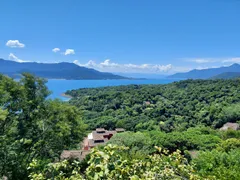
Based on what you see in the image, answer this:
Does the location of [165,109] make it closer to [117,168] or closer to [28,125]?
[28,125]

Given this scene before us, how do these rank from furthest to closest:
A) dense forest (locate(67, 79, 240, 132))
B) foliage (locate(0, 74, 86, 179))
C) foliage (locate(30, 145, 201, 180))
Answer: dense forest (locate(67, 79, 240, 132)) < foliage (locate(0, 74, 86, 179)) < foliage (locate(30, 145, 201, 180))

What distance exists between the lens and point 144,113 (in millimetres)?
40250

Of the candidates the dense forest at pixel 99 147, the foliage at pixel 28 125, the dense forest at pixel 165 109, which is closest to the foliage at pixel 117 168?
the dense forest at pixel 99 147

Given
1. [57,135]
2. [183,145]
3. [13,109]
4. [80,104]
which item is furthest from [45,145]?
[80,104]

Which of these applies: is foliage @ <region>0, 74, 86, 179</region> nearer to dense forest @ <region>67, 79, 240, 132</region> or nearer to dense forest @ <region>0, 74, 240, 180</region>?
dense forest @ <region>0, 74, 240, 180</region>

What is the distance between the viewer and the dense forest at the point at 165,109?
3362 cm

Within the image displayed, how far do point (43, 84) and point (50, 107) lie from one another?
126 cm

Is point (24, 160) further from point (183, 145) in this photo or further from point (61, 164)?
point (183, 145)

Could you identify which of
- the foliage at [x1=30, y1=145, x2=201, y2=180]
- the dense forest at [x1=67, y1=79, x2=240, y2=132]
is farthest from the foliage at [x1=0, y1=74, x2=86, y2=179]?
the dense forest at [x1=67, y1=79, x2=240, y2=132]

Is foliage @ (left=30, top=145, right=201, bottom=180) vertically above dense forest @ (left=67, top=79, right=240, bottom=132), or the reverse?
foliage @ (left=30, top=145, right=201, bottom=180)

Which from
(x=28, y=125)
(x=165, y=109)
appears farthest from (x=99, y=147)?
(x=165, y=109)

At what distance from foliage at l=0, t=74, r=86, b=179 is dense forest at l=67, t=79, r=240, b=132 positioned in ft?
71.3

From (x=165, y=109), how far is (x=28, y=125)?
1251 inches

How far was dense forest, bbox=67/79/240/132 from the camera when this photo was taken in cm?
3362
